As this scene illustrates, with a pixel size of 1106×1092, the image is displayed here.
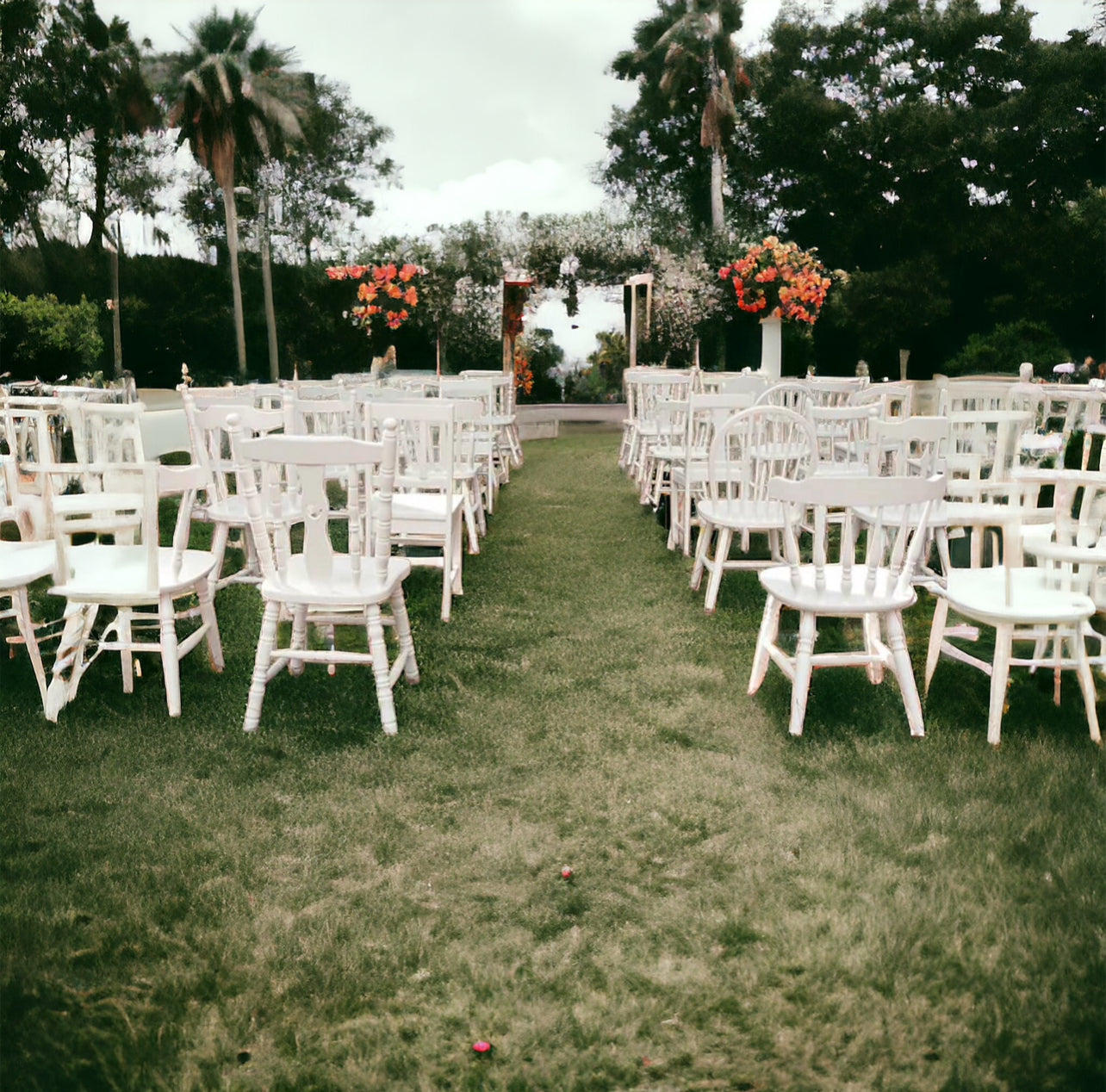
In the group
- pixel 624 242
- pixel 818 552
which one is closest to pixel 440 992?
pixel 818 552

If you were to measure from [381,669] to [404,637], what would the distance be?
0.31m

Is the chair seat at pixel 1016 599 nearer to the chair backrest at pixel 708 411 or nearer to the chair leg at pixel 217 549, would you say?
the chair backrest at pixel 708 411

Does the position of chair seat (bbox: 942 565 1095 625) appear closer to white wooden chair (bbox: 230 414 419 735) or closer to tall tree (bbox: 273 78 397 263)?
white wooden chair (bbox: 230 414 419 735)

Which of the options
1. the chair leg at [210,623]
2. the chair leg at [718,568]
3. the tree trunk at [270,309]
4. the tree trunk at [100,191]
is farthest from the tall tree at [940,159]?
the chair leg at [210,623]

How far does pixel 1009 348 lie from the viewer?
1591 centimetres

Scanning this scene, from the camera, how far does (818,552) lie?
3.04 metres

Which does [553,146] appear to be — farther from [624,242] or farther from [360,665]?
[360,665]

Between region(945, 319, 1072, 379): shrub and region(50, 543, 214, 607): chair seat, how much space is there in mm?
14737

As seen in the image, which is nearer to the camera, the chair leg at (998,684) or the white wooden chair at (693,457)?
the chair leg at (998,684)

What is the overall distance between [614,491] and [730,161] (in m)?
13.5

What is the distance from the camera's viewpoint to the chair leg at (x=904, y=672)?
307 cm

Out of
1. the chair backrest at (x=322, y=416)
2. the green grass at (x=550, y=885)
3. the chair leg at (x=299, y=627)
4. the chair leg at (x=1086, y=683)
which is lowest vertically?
the green grass at (x=550, y=885)

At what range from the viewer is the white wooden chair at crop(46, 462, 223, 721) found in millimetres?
3088

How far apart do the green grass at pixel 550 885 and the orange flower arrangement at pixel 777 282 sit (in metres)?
5.72
